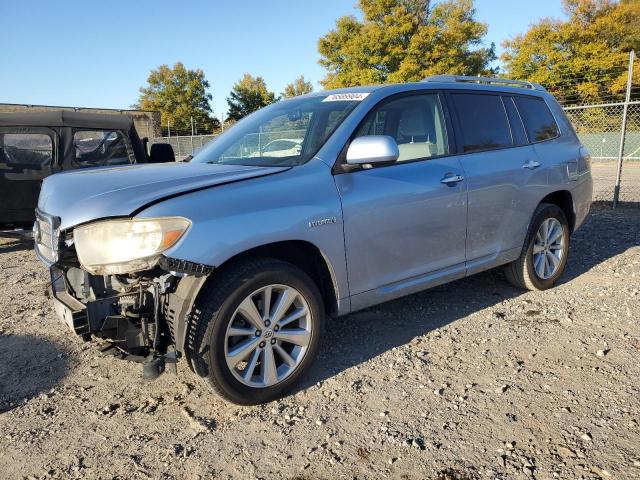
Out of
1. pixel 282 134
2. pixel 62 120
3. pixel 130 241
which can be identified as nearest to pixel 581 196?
pixel 282 134

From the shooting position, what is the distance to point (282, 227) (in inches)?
108

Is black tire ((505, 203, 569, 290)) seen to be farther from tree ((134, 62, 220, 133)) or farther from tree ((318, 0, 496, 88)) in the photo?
tree ((134, 62, 220, 133))

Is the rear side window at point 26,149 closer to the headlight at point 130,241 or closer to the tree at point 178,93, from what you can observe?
the headlight at point 130,241

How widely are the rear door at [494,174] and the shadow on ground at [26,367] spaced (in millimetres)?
3121

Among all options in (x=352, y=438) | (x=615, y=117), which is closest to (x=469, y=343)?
(x=352, y=438)

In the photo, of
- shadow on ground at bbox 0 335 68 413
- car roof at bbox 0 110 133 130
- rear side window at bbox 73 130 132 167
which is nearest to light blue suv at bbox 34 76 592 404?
shadow on ground at bbox 0 335 68 413

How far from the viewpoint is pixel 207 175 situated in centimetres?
289

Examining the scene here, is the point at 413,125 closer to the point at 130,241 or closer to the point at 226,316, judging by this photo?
the point at 226,316

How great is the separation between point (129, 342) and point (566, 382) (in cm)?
258

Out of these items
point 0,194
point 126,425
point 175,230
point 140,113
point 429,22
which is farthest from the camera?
point 429,22

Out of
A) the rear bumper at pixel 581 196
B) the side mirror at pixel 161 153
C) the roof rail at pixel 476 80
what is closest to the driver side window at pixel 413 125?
the roof rail at pixel 476 80

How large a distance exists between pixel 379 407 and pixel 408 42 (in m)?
39.8

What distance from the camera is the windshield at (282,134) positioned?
127 inches

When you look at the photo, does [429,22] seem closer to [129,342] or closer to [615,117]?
[615,117]
